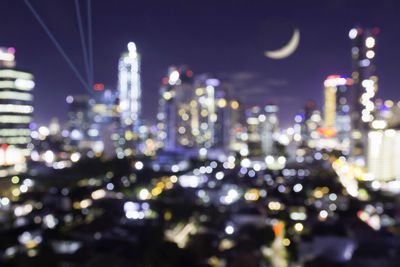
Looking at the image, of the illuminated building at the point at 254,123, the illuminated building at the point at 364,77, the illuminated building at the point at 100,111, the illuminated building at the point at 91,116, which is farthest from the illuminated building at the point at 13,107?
the illuminated building at the point at 254,123

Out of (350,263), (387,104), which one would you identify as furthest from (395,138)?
(350,263)

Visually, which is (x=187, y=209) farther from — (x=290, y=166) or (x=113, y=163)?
(x=290, y=166)

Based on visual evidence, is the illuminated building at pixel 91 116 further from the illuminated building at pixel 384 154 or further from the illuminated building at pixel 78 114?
the illuminated building at pixel 384 154

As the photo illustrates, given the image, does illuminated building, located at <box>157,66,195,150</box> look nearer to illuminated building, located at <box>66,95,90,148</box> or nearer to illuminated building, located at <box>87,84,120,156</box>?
illuminated building, located at <box>87,84,120,156</box>

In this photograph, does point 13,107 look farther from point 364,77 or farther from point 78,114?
point 364,77

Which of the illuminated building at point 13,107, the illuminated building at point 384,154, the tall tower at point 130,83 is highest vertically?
the tall tower at point 130,83

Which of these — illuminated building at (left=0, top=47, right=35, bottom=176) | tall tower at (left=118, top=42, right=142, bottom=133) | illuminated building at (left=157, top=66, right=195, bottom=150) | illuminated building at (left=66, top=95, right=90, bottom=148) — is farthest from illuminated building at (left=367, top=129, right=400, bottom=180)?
illuminated building at (left=66, top=95, right=90, bottom=148)
